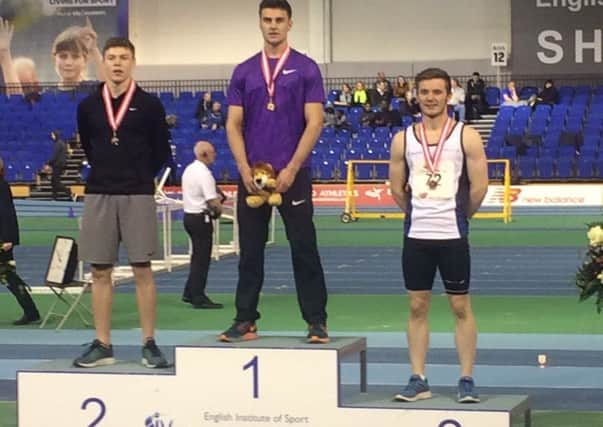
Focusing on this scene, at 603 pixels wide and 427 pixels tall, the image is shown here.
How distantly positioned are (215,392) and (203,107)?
3102 centimetres

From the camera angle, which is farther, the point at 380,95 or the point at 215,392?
the point at 380,95

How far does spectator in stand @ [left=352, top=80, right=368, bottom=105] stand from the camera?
39.0 m

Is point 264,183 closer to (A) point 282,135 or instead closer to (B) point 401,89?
(A) point 282,135

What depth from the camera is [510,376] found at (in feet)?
37.6

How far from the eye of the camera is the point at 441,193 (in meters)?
8.30

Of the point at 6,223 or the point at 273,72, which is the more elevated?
the point at 273,72

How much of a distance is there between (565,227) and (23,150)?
1725 centimetres

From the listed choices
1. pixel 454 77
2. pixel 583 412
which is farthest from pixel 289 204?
pixel 454 77

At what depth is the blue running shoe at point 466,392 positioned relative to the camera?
8.20 m

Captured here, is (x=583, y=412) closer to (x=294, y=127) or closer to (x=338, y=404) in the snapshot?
(x=338, y=404)

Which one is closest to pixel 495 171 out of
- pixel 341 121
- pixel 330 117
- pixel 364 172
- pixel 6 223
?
pixel 364 172

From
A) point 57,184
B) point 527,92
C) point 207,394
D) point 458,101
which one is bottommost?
point 57,184

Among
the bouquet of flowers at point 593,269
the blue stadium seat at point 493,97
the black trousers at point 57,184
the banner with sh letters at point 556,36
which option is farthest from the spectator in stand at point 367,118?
the bouquet of flowers at point 593,269

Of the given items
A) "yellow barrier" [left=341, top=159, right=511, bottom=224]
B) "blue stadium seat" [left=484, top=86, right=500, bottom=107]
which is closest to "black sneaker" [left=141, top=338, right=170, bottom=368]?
"yellow barrier" [left=341, top=159, right=511, bottom=224]
